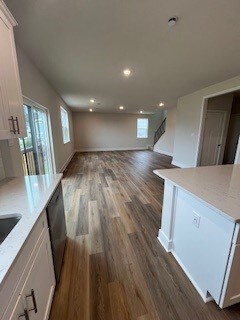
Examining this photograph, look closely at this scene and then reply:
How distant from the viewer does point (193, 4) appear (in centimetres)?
147

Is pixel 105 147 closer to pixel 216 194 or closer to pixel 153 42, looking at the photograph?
pixel 153 42

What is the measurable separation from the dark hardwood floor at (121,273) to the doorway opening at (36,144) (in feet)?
3.61

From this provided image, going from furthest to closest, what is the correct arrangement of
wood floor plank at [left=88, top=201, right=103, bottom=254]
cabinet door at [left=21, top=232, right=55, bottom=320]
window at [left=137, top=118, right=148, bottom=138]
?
window at [left=137, top=118, right=148, bottom=138] → wood floor plank at [left=88, top=201, right=103, bottom=254] → cabinet door at [left=21, top=232, right=55, bottom=320]

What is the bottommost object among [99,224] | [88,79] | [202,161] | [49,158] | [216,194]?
[99,224]

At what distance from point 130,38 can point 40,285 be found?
2.82m

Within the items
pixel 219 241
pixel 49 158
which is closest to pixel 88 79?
pixel 49 158

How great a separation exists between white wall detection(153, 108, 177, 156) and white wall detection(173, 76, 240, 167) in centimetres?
204

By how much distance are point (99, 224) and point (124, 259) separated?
0.72 metres

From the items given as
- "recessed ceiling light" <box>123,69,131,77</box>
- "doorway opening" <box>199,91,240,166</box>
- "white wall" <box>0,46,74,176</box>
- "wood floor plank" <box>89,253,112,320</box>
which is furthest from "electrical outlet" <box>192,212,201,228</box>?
"doorway opening" <box>199,91,240,166</box>

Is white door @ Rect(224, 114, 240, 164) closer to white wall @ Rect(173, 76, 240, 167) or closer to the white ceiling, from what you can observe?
white wall @ Rect(173, 76, 240, 167)

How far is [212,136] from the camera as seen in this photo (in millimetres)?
4852

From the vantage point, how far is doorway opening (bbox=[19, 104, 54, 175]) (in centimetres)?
260

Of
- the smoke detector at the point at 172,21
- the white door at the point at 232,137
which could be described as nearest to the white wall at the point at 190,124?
the white door at the point at 232,137

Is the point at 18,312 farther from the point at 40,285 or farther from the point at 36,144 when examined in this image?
the point at 36,144
